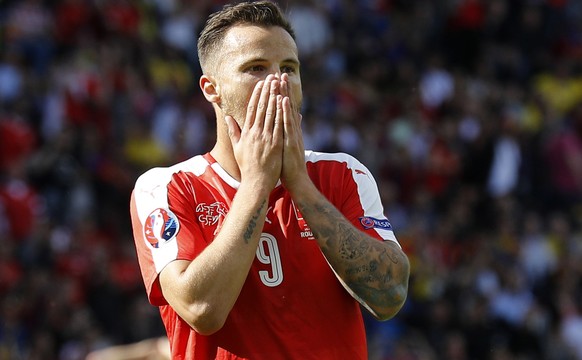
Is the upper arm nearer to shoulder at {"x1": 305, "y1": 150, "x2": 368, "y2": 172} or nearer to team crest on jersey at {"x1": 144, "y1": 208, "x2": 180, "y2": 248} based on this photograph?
team crest on jersey at {"x1": 144, "y1": 208, "x2": 180, "y2": 248}

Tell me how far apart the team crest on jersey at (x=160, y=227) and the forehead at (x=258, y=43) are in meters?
0.69

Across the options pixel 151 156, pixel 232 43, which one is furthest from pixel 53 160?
pixel 232 43

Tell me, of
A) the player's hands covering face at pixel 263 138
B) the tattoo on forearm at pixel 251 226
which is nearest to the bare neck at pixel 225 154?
the player's hands covering face at pixel 263 138

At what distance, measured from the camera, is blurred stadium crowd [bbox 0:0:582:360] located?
13391 millimetres

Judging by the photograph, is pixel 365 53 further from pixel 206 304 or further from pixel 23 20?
pixel 206 304

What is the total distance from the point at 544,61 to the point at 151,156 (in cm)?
856

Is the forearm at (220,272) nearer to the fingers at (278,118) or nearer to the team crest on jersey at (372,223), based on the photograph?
the fingers at (278,118)

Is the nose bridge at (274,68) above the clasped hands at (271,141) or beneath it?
above

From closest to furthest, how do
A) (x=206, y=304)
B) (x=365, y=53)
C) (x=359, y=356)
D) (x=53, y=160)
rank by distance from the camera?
(x=206, y=304) < (x=359, y=356) < (x=53, y=160) < (x=365, y=53)

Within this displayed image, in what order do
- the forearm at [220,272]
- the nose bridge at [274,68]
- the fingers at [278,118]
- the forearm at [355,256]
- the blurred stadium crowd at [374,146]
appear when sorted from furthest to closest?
the blurred stadium crowd at [374,146], the nose bridge at [274,68], the fingers at [278,118], the forearm at [355,256], the forearm at [220,272]

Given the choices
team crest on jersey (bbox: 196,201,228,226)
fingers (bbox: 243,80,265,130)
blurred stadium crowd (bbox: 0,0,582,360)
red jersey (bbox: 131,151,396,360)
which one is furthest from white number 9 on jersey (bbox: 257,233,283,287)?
blurred stadium crowd (bbox: 0,0,582,360)

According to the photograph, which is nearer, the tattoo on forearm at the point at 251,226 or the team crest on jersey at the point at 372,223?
the tattoo on forearm at the point at 251,226

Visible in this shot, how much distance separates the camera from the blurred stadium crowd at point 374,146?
13391 mm

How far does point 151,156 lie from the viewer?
1523 cm
